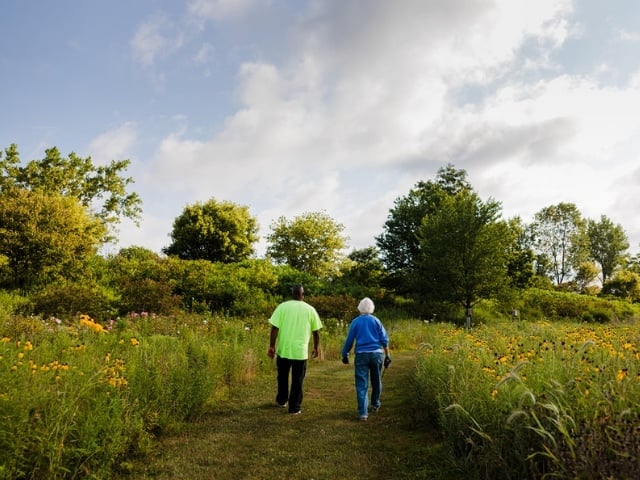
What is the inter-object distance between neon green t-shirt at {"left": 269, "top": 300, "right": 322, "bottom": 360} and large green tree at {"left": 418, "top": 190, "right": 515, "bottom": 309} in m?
19.3

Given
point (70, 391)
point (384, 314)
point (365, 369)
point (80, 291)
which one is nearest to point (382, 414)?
point (365, 369)

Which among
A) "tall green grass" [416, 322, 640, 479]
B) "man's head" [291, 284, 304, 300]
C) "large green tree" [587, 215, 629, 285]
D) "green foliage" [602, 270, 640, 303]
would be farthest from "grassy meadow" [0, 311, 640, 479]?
"large green tree" [587, 215, 629, 285]

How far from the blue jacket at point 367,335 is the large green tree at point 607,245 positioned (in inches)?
2611

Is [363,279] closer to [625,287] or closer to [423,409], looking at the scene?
[625,287]

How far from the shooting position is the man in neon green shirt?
7488 millimetres

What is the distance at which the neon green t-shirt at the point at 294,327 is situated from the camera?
7.52m

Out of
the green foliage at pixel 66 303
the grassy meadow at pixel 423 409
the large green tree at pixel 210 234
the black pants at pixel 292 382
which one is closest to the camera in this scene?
the grassy meadow at pixel 423 409

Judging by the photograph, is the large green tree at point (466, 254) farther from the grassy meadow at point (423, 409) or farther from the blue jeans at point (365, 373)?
the blue jeans at point (365, 373)

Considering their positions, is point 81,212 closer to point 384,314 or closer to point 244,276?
point 244,276

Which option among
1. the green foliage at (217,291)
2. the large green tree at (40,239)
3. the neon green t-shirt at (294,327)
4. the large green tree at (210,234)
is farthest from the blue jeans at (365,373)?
the large green tree at (210,234)

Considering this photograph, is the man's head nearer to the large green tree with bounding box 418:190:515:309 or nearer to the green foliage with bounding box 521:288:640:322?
the large green tree with bounding box 418:190:515:309

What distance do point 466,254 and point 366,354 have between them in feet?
66.5

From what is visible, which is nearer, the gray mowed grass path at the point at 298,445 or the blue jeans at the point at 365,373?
the gray mowed grass path at the point at 298,445

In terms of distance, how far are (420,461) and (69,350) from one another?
4.54 m
